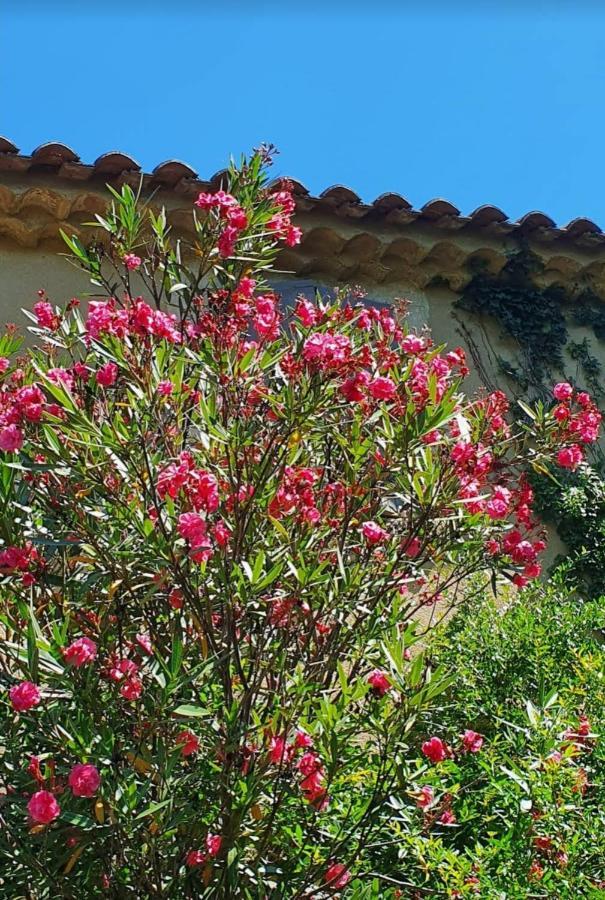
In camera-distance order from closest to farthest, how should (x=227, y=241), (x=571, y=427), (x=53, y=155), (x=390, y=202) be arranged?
(x=227, y=241)
(x=571, y=427)
(x=53, y=155)
(x=390, y=202)

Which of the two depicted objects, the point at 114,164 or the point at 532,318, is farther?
the point at 532,318

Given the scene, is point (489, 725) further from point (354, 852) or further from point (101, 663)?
point (101, 663)

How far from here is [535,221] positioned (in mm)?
7273

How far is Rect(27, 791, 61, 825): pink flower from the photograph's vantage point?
242cm

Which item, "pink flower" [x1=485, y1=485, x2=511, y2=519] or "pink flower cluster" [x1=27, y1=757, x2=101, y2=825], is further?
"pink flower" [x1=485, y1=485, x2=511, y2=519]

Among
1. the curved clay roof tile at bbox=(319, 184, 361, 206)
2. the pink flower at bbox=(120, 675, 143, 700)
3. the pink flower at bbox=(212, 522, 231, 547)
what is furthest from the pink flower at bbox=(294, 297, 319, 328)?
the curved clay roof tile at bbox=(319, 184, 361, 206)

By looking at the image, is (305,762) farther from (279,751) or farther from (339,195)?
(339,195)

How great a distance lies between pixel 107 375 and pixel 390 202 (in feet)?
12.8

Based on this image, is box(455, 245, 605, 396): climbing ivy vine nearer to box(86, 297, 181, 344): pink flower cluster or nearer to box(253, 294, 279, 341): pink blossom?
box(253, 294, 279, 341): pink blossom

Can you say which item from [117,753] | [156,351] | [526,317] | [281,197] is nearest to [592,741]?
[117,753]

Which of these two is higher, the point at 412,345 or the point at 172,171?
the point at 172,171

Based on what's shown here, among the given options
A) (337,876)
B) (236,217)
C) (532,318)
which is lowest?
(337,876)

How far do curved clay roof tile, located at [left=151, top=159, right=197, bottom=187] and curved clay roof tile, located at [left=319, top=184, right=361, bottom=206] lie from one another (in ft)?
3.17

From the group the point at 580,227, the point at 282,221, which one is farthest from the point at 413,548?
the point at 580,227
